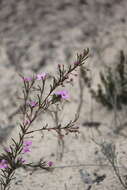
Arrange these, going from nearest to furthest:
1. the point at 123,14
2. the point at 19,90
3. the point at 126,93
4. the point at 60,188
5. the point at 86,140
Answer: the point at 60,188, the point at 86,140, the point at 126,93, the point at 19,90, the point at 123,14

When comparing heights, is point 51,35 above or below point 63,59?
above

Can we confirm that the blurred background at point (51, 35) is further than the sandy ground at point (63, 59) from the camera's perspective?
Yes

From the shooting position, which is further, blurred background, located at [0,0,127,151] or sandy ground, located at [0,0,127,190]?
blurred background, located at [0,0,127,151]

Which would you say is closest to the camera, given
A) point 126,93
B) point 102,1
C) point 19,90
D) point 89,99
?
point 126,93

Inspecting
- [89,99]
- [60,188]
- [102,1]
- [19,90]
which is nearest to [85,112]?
[89,99]

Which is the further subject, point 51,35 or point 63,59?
point 51,35

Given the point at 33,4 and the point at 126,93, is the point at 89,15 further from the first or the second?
the point at 126,93

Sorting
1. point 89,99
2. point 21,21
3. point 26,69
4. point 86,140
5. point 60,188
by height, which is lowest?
point 60,188

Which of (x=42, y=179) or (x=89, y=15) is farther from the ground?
(x=89, y=15)
